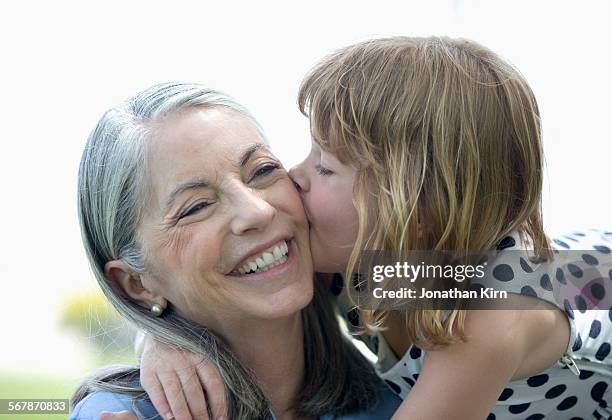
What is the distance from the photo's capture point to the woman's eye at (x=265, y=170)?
174 centimetres

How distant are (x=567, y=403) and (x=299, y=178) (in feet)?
2.74

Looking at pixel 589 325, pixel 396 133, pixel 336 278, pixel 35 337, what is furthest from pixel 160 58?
pixel 589 325

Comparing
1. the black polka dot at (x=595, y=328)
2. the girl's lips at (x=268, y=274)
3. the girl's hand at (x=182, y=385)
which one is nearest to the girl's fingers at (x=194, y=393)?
the girl's hand at (x=182, y=385)

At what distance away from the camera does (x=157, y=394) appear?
64.6 inches

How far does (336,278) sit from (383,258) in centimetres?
36

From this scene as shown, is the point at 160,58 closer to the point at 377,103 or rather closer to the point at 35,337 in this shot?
the point at 35,337

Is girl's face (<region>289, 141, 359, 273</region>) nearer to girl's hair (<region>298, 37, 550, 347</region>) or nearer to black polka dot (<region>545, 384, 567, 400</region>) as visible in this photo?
girl's hair (<region>298, 37, 550, 347</region>)

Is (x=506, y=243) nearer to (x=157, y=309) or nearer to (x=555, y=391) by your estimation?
(x=555, y=391)

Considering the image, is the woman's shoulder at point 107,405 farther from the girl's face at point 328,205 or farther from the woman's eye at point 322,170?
the woman's eye at point 322,170

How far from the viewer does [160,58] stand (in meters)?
3.80

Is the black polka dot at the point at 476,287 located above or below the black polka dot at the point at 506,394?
above

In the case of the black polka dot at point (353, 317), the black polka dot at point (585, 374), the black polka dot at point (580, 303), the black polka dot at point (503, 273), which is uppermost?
the black polka dot at point (503, 273)

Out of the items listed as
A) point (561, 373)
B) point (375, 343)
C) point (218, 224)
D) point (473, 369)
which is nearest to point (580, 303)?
point (561, 373)

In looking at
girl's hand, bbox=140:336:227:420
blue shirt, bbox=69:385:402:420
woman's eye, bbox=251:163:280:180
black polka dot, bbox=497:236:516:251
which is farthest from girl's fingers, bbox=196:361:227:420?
black polka dot, bbox=497:236:516:251
